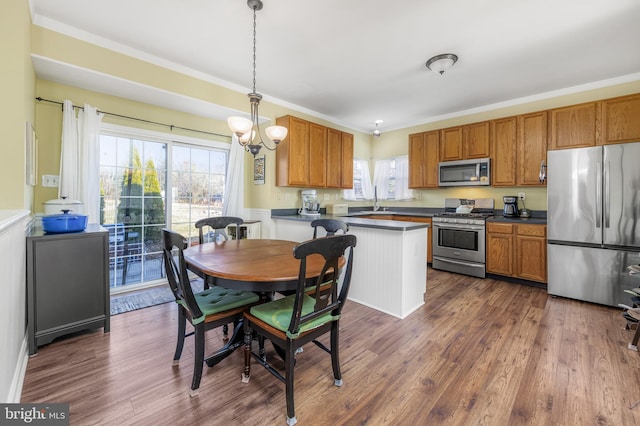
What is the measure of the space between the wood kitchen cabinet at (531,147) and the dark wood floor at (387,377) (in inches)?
80.1

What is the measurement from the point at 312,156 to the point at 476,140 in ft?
8.76

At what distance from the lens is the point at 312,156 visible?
168 inches

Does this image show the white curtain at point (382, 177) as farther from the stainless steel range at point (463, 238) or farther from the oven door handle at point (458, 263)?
the oven door handle at point (458, 263)

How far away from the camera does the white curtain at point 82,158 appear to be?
2707 millimetres

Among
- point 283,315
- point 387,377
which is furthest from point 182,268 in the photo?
point 387,377

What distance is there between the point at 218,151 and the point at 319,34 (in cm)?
232

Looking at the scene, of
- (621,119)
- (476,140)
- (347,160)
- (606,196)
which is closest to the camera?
(606,196)

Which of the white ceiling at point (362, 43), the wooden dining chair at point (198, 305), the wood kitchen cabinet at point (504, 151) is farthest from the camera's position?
the wood kitchen cabinet at point (504, 151)

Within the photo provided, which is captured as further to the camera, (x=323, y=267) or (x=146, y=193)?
(x=146, y=193)

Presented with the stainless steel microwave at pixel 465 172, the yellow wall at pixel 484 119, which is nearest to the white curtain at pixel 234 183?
the yellow wall at pixel 484 119

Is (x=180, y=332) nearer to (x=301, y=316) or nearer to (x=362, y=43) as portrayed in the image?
(x=301, y=316)

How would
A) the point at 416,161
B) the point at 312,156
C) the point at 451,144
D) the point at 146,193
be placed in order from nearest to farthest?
the point at 146,193 < the point at 312,156 < the point at 451,144 < the point at 416,161

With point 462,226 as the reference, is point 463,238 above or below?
below

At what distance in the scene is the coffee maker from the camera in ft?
13.4
